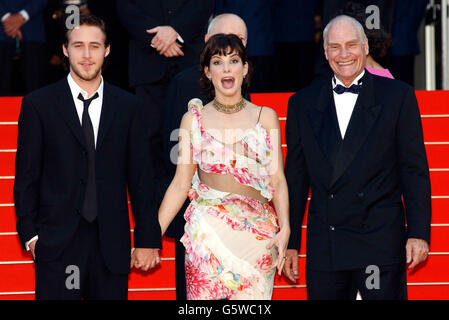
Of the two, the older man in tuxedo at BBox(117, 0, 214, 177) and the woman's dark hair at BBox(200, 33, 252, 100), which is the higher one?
the older man in tuxedo at BBox(117, 0, 214, 177)

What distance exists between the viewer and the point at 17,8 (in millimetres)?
7648

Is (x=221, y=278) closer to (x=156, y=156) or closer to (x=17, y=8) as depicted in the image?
(x=156, y=156)

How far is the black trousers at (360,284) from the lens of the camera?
446 centimetres

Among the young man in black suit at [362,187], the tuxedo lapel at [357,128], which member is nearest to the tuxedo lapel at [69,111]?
the young man in black suit at [362,187]

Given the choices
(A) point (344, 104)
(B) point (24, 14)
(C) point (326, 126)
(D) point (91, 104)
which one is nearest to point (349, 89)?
(A) point (344, 104)

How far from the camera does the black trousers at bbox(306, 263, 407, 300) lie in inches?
176

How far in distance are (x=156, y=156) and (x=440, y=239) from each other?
82.5 inches

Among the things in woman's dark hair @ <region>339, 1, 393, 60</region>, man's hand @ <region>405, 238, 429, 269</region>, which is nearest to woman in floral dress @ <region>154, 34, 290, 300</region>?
man's hand @ <region>405, 238, 429, 269</region>

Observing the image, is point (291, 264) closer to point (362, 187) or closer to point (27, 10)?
point (362, 187)

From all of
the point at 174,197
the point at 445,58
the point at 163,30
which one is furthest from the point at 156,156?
the point at 445,58

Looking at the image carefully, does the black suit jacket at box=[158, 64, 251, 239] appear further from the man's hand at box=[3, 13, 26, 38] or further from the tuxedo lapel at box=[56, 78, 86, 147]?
the man's hand at box=[3, 13, 26, 38]

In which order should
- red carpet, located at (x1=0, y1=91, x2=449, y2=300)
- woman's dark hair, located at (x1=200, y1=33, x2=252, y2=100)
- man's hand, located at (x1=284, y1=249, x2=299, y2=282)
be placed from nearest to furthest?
1. woman's dark hair, located at (x1=200, y1=33, x2=252, y2=100)
2. man's hand, located at (x1=284, y1=249, x2=299, y2=282)
3. red carpet, located at (x1=0, y1=91, x2=449, y2=300)

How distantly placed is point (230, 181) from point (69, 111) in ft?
2.87

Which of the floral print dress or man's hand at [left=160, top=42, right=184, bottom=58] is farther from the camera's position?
Answer: man's hand at [left=160, top=42, right=184, bottom=58]
